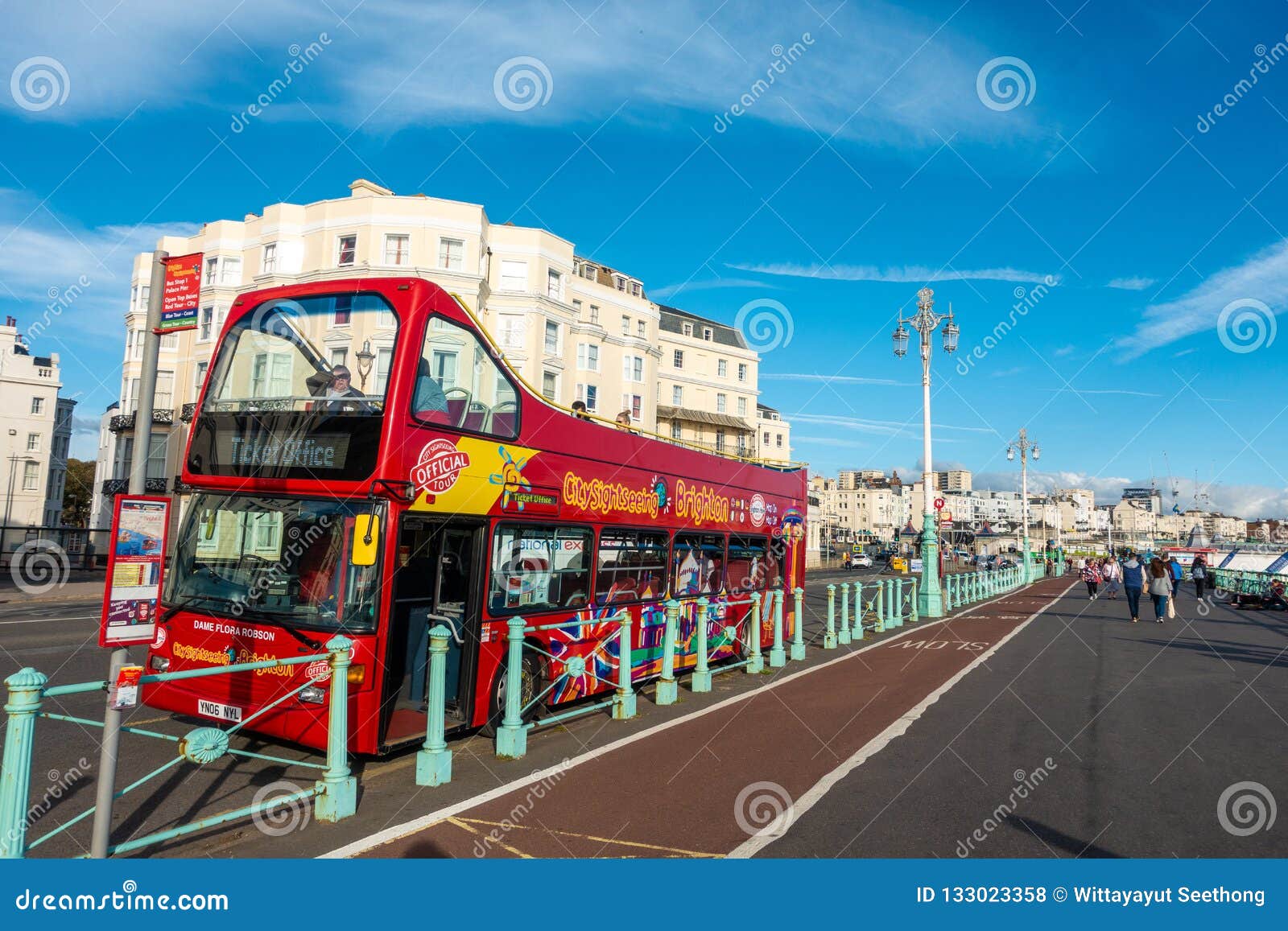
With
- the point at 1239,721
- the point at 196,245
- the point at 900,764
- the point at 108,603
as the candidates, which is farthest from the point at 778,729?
the point at 196,245

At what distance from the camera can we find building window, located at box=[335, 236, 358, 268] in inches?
1380

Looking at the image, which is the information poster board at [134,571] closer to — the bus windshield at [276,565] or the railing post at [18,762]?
the railing post at [18,762]

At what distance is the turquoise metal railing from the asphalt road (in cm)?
291

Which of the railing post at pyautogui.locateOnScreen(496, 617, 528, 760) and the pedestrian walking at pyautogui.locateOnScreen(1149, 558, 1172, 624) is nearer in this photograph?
the railing post at pyautogui.locateOnScreen(496, 617, 528, 760)

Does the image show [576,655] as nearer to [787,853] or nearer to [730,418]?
[787,853]

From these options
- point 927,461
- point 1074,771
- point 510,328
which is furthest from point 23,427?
point 1074,771

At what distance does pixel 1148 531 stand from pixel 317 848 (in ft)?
732

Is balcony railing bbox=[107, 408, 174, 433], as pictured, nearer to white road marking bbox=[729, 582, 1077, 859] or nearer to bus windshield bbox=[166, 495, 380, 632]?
bus windshield bbox=[166, 495, 380, 632]

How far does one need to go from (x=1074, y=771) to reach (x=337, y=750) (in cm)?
592

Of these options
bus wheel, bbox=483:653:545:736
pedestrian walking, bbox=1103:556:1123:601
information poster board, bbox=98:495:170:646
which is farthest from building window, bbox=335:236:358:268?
pedestrian walking, bbox=1103:556:1123:601

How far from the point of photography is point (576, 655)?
9.17 m

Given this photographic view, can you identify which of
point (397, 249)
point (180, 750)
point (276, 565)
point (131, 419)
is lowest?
point (180, 750)

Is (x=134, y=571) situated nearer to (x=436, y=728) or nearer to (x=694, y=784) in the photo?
(x=436, y=728)

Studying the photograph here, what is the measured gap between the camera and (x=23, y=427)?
187ft
